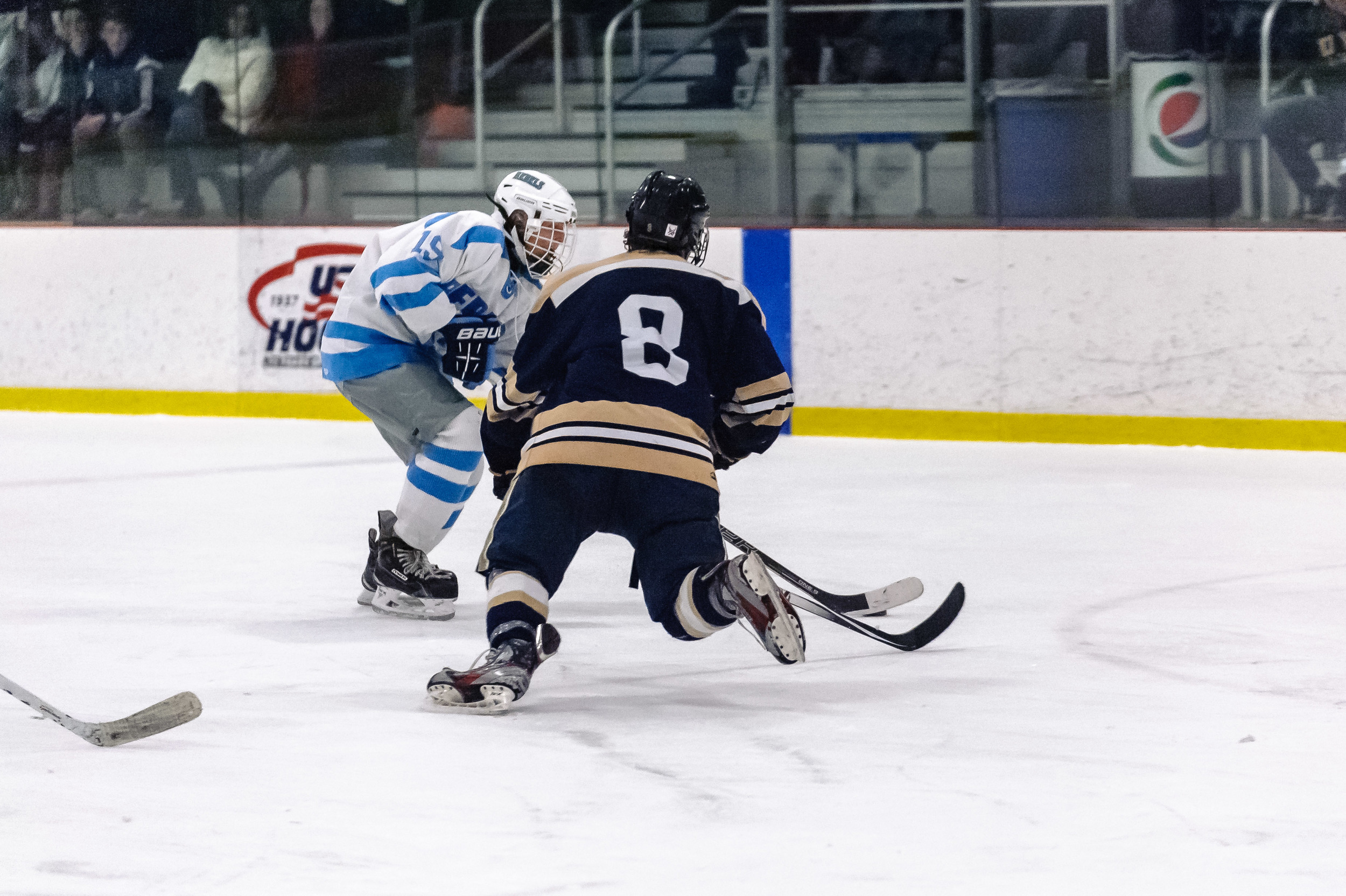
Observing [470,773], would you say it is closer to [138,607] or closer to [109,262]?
[138,607]

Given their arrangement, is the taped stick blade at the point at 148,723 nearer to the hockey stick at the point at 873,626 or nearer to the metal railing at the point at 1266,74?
the hockey stick at the point at 873,626

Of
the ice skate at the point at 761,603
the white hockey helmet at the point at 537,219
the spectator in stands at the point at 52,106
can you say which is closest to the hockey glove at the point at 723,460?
the ice skate at the point at 761,603

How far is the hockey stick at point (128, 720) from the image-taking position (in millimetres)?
2887

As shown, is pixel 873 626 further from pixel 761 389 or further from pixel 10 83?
pixel 10 83

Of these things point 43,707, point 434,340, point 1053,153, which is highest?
point 1053,153

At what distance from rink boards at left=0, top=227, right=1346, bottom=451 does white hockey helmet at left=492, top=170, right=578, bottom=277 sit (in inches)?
125

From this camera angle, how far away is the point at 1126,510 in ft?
17.7

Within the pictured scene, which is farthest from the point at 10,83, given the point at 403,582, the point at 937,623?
the point at 937,623

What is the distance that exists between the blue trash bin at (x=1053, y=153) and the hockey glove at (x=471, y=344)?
3.47 metres

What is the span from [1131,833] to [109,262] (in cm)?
666

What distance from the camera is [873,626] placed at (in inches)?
149

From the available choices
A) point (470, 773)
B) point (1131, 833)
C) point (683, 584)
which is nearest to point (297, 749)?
point (470, 773)

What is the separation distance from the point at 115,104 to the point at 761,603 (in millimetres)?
6402

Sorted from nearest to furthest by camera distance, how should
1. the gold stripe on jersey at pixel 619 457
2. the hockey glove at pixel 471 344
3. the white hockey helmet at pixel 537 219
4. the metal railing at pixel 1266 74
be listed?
the gold stripe on jersey at pixel 619 457 < the white hockey helmet at pixel 537 219 < the hockey glove at pixel 471 344 < the metal railing at pixel 1266 74
